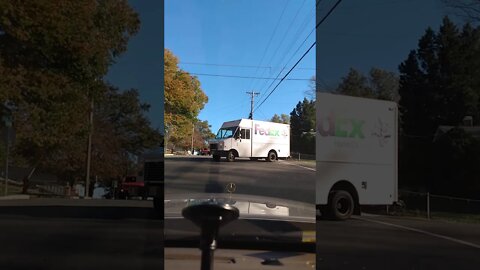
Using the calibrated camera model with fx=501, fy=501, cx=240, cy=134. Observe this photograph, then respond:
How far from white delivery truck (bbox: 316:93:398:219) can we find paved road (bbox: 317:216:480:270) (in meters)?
0.12

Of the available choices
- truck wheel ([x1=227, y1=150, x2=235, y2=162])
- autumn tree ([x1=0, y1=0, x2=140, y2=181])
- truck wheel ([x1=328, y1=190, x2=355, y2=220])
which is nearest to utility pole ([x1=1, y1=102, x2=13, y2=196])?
autumn tree ([x1=0, y1=0, x2=140, y2=181])

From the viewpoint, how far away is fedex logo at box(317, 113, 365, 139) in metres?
2.49

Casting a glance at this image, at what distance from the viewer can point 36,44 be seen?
90.9 inches

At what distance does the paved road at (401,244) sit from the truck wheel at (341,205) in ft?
0.18

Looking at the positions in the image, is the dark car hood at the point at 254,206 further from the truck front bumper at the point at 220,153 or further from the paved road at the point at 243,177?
the truck front bumper at the point at 220,153

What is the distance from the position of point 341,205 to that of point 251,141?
0.72 meters

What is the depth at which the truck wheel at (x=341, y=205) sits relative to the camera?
2506mm

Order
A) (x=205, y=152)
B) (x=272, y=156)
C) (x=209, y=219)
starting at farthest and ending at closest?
(x=272, y=156) → (x=205, y=152) → (x=209, y=219)

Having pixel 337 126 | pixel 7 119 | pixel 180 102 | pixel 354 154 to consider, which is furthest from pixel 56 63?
A: pixel 354 154

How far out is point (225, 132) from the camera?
81.9 inches

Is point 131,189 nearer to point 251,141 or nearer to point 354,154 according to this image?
point 251,141

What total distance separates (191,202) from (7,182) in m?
0.94

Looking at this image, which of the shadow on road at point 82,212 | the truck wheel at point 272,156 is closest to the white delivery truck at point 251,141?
the truck wheel at point 272,156

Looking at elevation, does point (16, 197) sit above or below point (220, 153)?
below
